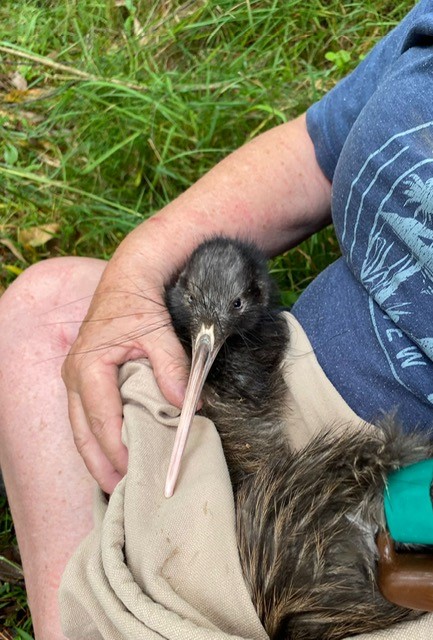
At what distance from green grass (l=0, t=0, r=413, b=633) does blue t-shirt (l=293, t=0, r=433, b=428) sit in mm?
750

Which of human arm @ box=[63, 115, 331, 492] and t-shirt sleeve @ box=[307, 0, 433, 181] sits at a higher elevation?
t-shirt sleeve @ box=[307, 0, 433, 181]

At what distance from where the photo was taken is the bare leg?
1.52m

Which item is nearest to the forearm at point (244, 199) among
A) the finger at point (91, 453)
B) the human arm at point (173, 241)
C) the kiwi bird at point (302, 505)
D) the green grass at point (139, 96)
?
the human arm at point (173, 241)

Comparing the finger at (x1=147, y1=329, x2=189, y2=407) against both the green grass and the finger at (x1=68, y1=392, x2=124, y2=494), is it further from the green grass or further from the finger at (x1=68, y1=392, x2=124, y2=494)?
the green grass

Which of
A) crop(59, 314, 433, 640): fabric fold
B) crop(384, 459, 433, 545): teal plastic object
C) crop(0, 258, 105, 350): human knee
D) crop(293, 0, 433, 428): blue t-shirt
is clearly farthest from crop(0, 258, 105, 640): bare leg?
crop(384, 459, 433, 545): teal plastic object

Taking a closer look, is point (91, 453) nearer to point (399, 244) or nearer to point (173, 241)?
point (173, 241)

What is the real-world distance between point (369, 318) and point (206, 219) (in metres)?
0.47

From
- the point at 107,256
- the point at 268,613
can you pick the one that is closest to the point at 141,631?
the point at 268,613

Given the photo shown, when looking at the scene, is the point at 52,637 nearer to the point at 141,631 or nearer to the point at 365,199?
the point at 141,631

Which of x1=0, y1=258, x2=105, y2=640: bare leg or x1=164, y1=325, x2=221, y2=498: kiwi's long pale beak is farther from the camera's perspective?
x1=0, y1=258, x2=105, y2=640: bare leg

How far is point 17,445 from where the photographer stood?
1618 mm

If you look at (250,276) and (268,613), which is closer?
(268,613)

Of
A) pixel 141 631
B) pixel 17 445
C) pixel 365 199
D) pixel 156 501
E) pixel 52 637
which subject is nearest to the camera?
pixel 141 631

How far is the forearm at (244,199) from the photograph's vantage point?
1.66 metres
